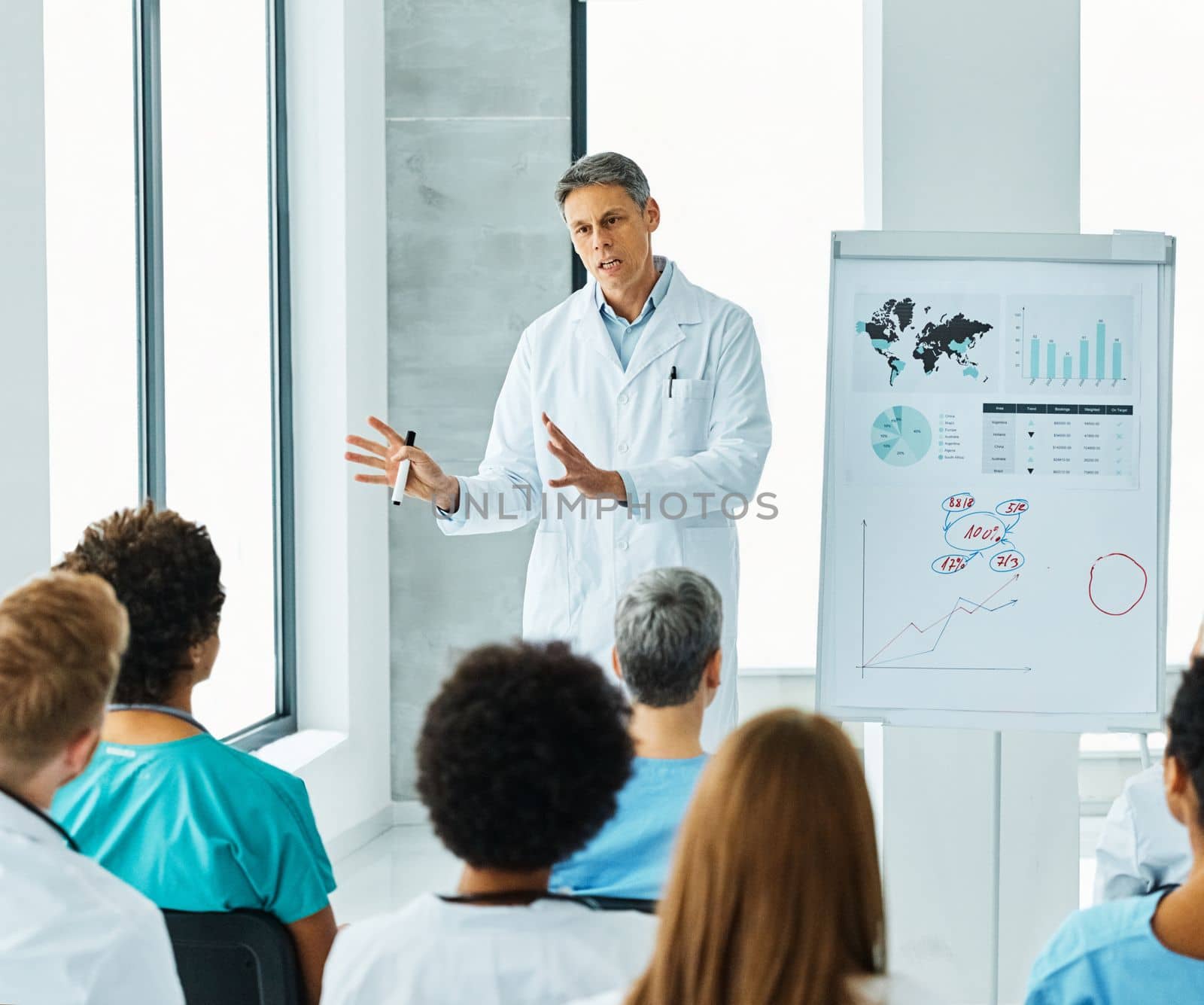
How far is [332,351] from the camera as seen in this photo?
4152 mm

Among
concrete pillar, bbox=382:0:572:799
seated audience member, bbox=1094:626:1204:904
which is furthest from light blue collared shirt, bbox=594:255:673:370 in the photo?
seated audience member, bbox=1094:626:1204:904

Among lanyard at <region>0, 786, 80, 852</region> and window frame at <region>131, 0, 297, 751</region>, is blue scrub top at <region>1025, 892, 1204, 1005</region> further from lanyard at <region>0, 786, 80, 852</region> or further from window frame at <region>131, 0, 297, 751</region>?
window frame at <region>131, 0, 297, 751</region>

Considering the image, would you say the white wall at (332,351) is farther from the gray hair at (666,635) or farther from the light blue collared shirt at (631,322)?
the gray hair at (666,635)

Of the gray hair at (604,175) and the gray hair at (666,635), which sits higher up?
the gray hair at (604,175)

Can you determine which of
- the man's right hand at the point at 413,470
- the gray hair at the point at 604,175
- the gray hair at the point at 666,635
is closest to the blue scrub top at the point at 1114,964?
the gray hair at the point at 666,635

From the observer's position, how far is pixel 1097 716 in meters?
2.50

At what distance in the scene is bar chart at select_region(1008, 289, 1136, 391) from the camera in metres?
2.53

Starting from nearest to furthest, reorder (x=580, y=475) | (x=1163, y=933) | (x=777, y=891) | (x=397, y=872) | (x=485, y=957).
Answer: (x=777, y=891)
(x=485, y=957)
(x=1163, y=933)
(x=580, y=475)
(x=397, y=872)

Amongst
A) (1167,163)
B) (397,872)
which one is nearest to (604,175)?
(397,872)

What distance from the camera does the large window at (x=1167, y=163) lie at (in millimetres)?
4379

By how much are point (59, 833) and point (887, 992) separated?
2.47 ft

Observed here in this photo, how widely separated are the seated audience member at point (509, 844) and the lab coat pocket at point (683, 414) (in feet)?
5.64

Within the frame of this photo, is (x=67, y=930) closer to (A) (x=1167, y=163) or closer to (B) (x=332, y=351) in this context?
(B) (x=332, y=351)

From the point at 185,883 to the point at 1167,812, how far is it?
4.09 ft
